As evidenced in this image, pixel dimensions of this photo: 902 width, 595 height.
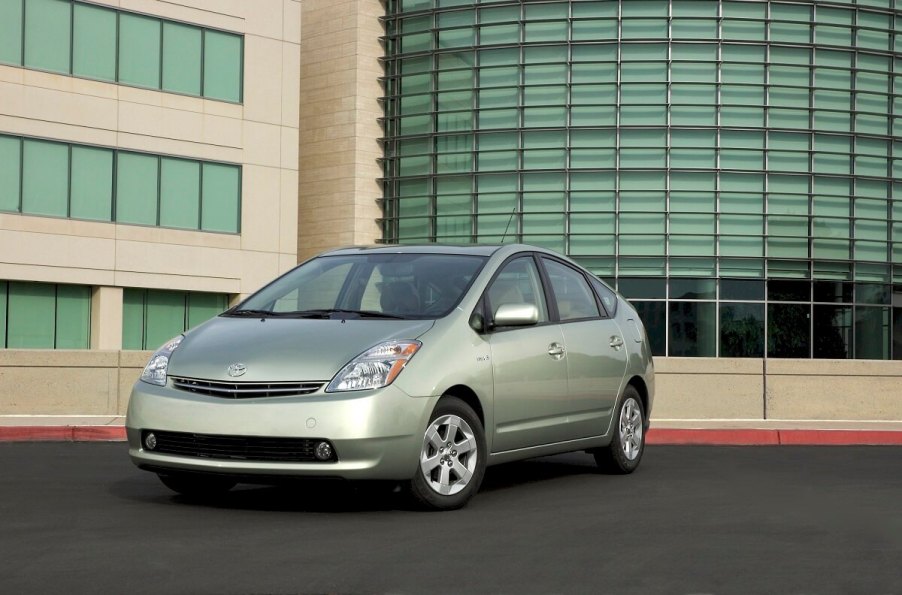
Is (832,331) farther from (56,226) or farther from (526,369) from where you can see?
(526,369)

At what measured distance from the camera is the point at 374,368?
25.9ft

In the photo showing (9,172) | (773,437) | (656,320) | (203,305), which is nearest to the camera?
(773,437)

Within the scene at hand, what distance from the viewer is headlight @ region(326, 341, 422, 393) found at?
25.6 ft

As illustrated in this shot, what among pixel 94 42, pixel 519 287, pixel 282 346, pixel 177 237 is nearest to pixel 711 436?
pixel 519 287

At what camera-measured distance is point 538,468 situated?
11195mm

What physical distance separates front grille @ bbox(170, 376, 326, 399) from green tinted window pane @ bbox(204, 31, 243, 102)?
33994 mm

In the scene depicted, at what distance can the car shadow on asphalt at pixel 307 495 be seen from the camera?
8.19 metres

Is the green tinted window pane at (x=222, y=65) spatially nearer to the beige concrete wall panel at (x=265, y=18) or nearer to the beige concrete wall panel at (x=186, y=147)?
the beige concrete wall panel at (x=265, y=18)

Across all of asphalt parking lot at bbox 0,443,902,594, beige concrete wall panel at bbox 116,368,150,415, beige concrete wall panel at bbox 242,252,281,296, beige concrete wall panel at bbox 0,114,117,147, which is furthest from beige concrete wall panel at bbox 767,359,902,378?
beige concrete wall panel at bbox 242,252,281,296

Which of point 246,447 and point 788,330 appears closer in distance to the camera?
point 246,447

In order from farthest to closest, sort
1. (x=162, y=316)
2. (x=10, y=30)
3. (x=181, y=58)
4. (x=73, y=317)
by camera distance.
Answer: (x=162, y=316) → (x=181, y=58) → (x=73, y=317) → (x=10, y=30)

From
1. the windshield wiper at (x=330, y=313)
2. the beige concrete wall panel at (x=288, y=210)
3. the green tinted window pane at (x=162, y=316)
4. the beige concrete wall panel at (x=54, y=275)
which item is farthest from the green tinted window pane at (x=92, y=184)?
the windshield wiper at (x=330, y=313)

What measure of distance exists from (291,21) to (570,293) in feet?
114

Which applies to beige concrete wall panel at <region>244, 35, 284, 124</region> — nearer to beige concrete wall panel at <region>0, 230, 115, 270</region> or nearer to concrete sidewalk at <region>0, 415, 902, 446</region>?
beige concrete wall panel at <region>0, 230, 115, 270</region>
